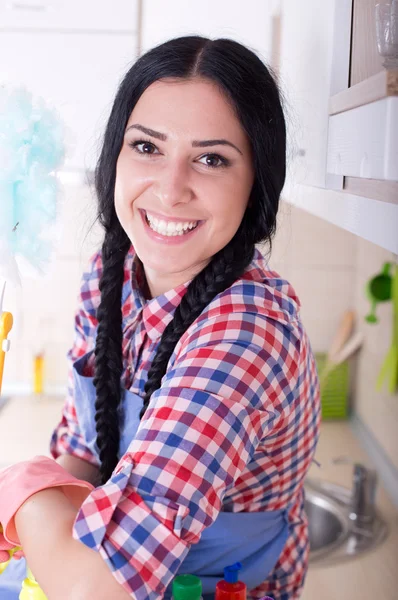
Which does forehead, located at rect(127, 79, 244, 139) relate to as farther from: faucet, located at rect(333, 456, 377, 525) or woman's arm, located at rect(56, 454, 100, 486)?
faucet, located at rect(333, 456, 377, 525)

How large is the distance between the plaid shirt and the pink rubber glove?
12cm

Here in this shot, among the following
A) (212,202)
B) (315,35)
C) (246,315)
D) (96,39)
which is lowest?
(246,315)

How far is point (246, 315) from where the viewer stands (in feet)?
3.21

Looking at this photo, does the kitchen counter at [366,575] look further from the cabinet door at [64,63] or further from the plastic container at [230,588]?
the cabinet door at [64,63]

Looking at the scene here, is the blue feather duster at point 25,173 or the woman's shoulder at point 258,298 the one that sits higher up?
the blue feather duster at point 25,173

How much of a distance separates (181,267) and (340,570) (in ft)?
3.06

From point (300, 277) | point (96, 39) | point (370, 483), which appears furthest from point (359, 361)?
point (96, 39)

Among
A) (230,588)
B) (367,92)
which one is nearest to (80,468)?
(230,588)

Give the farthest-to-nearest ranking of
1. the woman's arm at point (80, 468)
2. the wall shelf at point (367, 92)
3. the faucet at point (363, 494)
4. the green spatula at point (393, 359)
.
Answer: the green spatula at point (393, 359)
the faucet at point (363, 494)
the woman's arm at point (80, 468)
the wall shelf at point (367, 92)

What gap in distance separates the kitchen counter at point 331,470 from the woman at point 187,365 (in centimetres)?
45

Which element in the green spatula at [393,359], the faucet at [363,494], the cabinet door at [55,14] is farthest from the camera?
the cabinet door at [55,14]

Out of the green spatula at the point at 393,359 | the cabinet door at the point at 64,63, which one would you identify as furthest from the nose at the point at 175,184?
the cabinet door at the point at 64,63

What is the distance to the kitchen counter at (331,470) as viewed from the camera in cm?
159

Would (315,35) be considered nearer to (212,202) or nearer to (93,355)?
(212,202)
